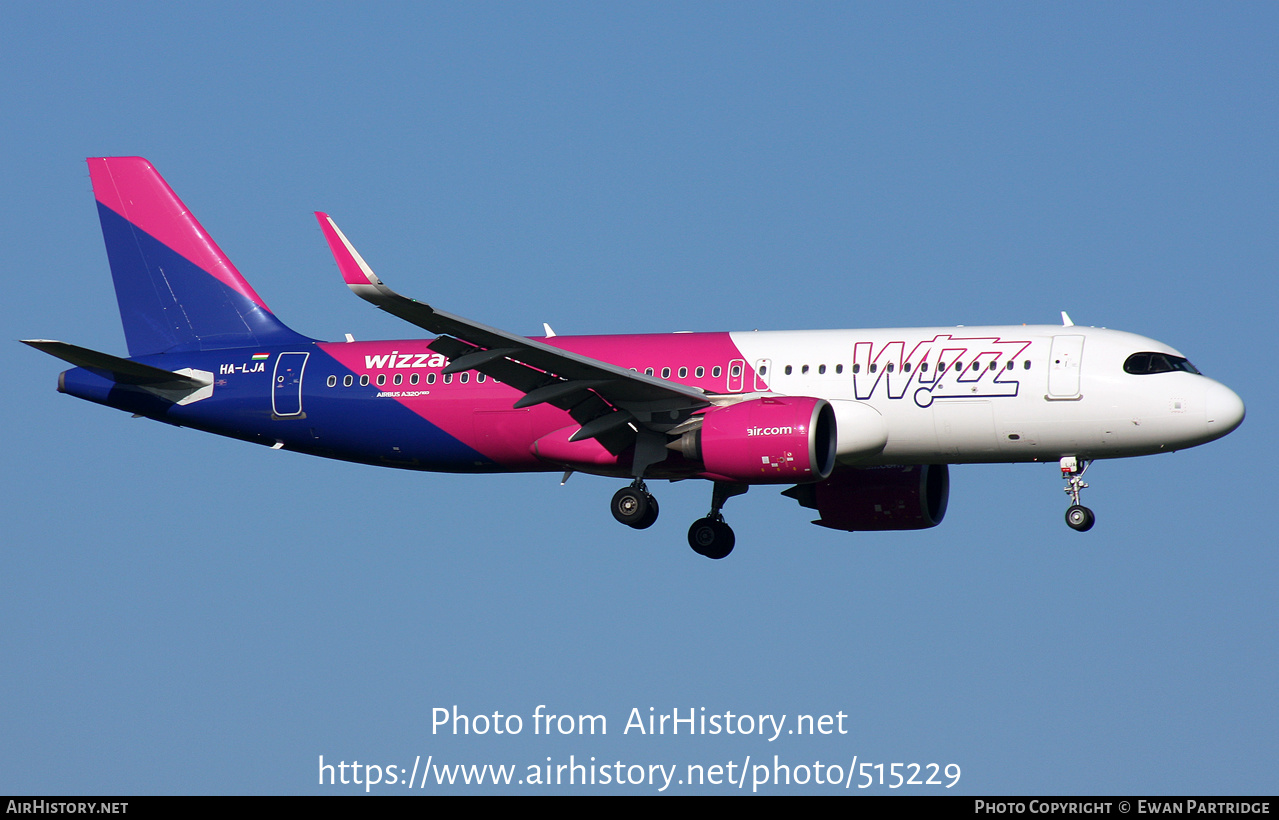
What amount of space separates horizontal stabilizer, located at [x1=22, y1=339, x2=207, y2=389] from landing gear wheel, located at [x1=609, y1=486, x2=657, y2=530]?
10.9 m

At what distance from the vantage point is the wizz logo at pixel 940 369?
34.1 meters

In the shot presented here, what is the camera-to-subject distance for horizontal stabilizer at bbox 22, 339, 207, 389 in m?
36.6

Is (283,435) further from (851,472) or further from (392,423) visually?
(851,472)

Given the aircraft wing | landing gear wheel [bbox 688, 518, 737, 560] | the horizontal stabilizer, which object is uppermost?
the horizontal stabilizer

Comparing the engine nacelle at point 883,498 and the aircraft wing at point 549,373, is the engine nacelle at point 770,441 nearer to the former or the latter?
the aircraft wing at point 549,373

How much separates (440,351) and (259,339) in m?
9.34

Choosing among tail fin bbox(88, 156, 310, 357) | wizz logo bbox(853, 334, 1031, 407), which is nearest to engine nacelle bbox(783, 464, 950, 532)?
wizz logo bbox(853, 334, 1031, 407)

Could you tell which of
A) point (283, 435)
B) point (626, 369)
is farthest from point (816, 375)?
point (283, 435)

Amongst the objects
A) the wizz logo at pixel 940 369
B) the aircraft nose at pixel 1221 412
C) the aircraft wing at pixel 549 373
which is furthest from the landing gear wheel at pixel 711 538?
the aircraft nose at pixel 1221 412

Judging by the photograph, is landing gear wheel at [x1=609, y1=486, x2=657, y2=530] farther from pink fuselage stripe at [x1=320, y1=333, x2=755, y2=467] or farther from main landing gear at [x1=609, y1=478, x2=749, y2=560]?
main landing gear at [x1=609, y1=478, x2=749, y2=560]

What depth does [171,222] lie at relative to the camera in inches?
1668

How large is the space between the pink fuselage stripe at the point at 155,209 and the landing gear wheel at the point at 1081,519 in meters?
20.8

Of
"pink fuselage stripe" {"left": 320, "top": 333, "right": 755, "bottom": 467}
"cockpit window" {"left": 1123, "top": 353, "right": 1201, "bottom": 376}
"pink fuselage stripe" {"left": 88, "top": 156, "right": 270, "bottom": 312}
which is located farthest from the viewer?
"pink fuselage stripe" {"left": 88, "top": 156, "right": 270, "bottom": 312}

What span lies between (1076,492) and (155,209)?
24141 mm
